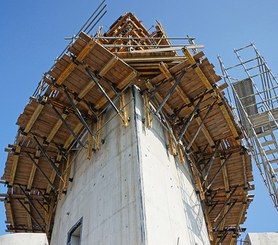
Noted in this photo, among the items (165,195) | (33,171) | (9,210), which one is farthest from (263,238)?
→ (9,210)

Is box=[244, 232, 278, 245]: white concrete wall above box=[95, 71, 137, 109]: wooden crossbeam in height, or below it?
below

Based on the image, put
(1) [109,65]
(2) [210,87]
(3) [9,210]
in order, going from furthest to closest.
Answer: (3) [9,210]
(2) [210,87]
(1) [109,65]

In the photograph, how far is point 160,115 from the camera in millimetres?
17172

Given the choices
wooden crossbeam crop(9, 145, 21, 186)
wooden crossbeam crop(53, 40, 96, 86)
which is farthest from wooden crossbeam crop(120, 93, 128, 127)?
wooden crossbeam crop(9, 145, 21, 186)

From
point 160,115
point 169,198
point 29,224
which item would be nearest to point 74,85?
point 160,115

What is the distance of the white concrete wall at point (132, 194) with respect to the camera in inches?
471

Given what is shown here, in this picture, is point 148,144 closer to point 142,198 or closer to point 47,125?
point 142,198

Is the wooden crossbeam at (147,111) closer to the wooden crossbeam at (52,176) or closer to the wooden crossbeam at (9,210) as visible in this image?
the wooden crossbeam at (52,176)

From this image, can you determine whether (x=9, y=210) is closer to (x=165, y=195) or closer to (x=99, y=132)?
(x=99, y=132)

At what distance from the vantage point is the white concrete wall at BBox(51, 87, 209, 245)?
39.3 ft

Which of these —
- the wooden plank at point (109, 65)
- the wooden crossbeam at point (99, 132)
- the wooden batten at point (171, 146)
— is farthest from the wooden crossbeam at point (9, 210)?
the wooden batten at point (171, 146)

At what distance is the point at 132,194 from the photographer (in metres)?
12.5

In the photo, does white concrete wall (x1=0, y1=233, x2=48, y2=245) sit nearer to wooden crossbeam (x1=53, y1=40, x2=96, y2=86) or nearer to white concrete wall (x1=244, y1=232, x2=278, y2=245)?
wooden crossbeam (x1=53, y1=40, x2=96, y2=86)

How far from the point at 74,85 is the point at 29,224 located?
10762 mm
